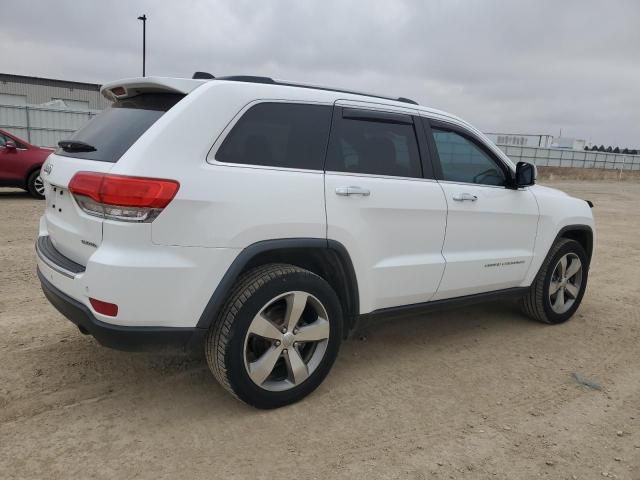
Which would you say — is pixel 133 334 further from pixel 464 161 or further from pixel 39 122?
pixel 39 122

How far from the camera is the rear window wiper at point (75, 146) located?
9.51ft

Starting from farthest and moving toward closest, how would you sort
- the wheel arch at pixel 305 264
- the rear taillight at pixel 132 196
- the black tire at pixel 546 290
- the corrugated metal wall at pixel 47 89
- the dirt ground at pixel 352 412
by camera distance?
the corrugated metal wall at pixel 47 89
the black tire at pixel 546 290
the wheel arch at pixel 305 264
the dirt ground at pixel 352 412
the rear taillight at pixel 132 196

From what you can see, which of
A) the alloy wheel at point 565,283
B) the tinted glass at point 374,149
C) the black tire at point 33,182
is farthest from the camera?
the black tire at point 33,182

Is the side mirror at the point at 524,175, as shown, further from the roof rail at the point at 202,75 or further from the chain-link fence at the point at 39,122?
the chain-link fence at the point at 39,122

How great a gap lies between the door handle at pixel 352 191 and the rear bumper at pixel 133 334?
1.10m

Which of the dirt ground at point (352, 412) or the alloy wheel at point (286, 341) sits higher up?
the alloy wheel at point (286, 341)

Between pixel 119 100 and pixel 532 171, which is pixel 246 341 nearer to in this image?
pixel 119 100

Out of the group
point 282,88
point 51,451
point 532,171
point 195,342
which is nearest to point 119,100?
point 282,88

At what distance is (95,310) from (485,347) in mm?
2977

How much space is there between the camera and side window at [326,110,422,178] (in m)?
3.22

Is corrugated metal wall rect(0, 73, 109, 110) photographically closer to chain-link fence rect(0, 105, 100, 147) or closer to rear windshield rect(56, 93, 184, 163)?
chain-link fence rect(0, 105, 100, 147)

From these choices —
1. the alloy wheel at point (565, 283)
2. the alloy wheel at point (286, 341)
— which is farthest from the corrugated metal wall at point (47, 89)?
the alloy wheel at point (286, 341)

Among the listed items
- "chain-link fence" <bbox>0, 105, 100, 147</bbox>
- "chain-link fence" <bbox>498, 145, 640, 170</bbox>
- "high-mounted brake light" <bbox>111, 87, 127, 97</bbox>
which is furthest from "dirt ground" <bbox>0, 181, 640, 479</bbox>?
"chain-link fence" <bbox>498, 145, 640, 170</bbox>

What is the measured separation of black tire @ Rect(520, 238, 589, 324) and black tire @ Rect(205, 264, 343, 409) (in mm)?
2418
